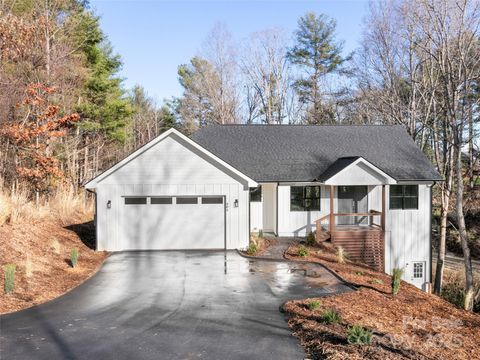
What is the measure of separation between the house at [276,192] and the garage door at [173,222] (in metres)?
0.04

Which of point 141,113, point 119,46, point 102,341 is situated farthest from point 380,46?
point 141,113

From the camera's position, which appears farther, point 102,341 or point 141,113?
point 141,113

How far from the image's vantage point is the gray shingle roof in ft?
66.2

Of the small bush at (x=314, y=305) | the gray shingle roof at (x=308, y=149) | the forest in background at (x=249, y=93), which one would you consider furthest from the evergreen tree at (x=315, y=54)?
the small bush at (x=314, y=305)

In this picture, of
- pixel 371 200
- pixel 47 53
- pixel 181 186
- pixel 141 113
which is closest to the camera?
pixel 181 186

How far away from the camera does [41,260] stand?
13797 mm

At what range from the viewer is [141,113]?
53.0 meters

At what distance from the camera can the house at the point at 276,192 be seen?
17578 mm

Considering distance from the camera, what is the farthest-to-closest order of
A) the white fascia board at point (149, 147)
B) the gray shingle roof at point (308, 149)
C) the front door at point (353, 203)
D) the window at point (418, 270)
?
1. the front door at point (353, 203)
2. the gray shingle roof at point (308, 149)
3. the window at point (418, 270)
4. the white fascia board at point (149, 147)

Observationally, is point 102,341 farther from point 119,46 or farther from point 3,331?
point 119,46

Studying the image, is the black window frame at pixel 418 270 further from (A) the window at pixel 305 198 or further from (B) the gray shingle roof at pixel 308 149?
(A) the window at pixel 305 198

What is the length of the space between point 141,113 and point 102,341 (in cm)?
4734

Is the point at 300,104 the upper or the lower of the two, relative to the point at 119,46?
lower

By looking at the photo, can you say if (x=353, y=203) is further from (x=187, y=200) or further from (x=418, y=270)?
(x=187, y=200)
